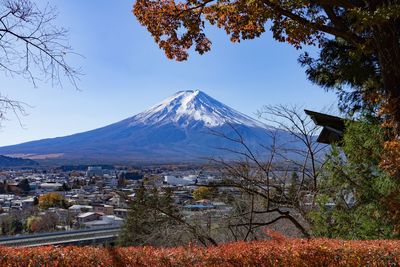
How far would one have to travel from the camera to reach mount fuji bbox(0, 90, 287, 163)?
12444 centimetres

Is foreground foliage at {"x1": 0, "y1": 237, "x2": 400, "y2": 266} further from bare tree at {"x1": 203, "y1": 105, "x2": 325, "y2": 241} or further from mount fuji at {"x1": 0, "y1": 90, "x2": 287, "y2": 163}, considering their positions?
mount fuji at {"x1": 0, "y1": 90, "x2": 287, "y2": 163}

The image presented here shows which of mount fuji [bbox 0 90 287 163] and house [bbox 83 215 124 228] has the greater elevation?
mount fuji [bbox 0 90 287 163]

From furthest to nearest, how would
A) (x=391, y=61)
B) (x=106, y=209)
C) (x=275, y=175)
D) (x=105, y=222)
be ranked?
(x=106, y=209)
(x=105, y=222)
(x=275, y=175)
(x=391, y=61)

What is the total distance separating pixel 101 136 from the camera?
150 m

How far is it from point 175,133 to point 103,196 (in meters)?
86.7

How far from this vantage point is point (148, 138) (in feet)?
459

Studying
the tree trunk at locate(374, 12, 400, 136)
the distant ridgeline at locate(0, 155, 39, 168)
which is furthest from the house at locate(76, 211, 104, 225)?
the distant ridgeline at locate(0, 155, 39, 168)

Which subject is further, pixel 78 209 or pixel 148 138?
pixel 148 138

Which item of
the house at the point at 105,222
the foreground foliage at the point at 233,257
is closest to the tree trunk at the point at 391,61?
the foreground foliage at the point at 233,257

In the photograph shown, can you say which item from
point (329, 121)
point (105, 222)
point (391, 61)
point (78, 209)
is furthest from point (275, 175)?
point (78, 209)

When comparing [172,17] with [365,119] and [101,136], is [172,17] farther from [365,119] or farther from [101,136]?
[101,136]

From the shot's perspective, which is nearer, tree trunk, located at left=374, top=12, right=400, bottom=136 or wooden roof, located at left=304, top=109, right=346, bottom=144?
tree trunk, located at left=374, top=12, right=400, bottom=136

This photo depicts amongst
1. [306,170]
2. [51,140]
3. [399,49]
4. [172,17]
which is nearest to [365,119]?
[399,49]

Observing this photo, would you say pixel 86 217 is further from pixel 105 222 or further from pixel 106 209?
pixel 106 209
